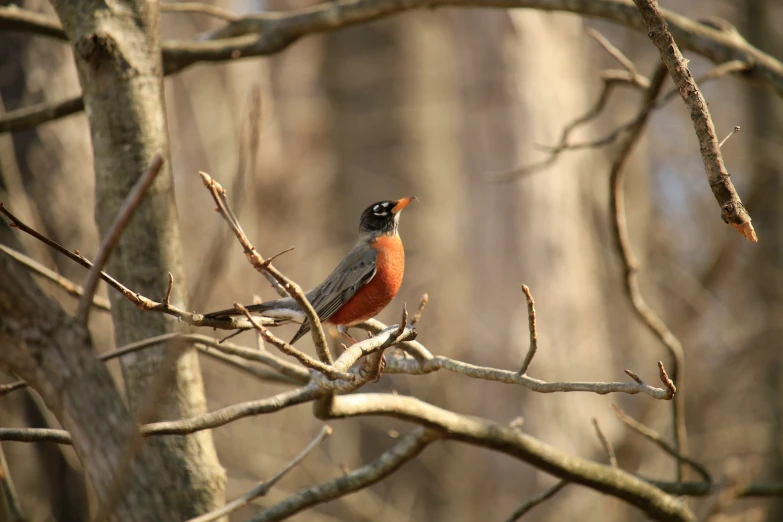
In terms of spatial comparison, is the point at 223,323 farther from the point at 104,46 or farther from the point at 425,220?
the point at 425,220

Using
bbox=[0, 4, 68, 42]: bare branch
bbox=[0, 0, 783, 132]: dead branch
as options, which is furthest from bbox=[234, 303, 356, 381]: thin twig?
bbox=[0, 4, 68, 42]: bare branch

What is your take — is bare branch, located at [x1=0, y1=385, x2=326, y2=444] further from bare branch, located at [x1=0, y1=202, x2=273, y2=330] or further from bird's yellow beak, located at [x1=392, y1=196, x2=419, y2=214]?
bird's yellow beak, located at [x1=392, y1=196, x2=419, y2=214]

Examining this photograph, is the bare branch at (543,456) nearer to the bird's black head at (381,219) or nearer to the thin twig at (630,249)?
the thin twig at (630,249)

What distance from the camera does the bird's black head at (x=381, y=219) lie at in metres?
4.96

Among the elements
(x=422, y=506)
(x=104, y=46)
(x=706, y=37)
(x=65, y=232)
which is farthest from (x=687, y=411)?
(x=104, y=46)

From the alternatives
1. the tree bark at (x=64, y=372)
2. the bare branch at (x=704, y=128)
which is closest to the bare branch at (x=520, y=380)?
the bare branch at (x=704, y=128)

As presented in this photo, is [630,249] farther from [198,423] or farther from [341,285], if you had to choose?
[198,423]

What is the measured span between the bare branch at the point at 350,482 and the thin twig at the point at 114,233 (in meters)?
1.13

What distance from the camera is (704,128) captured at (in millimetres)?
2068

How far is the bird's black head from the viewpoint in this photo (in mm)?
4965

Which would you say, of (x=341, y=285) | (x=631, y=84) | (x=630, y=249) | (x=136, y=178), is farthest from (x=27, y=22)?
(x=630, y=249)

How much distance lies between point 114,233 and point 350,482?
5.08 feet

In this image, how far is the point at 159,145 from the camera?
9.66ft

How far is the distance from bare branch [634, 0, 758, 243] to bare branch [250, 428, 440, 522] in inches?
56.0
